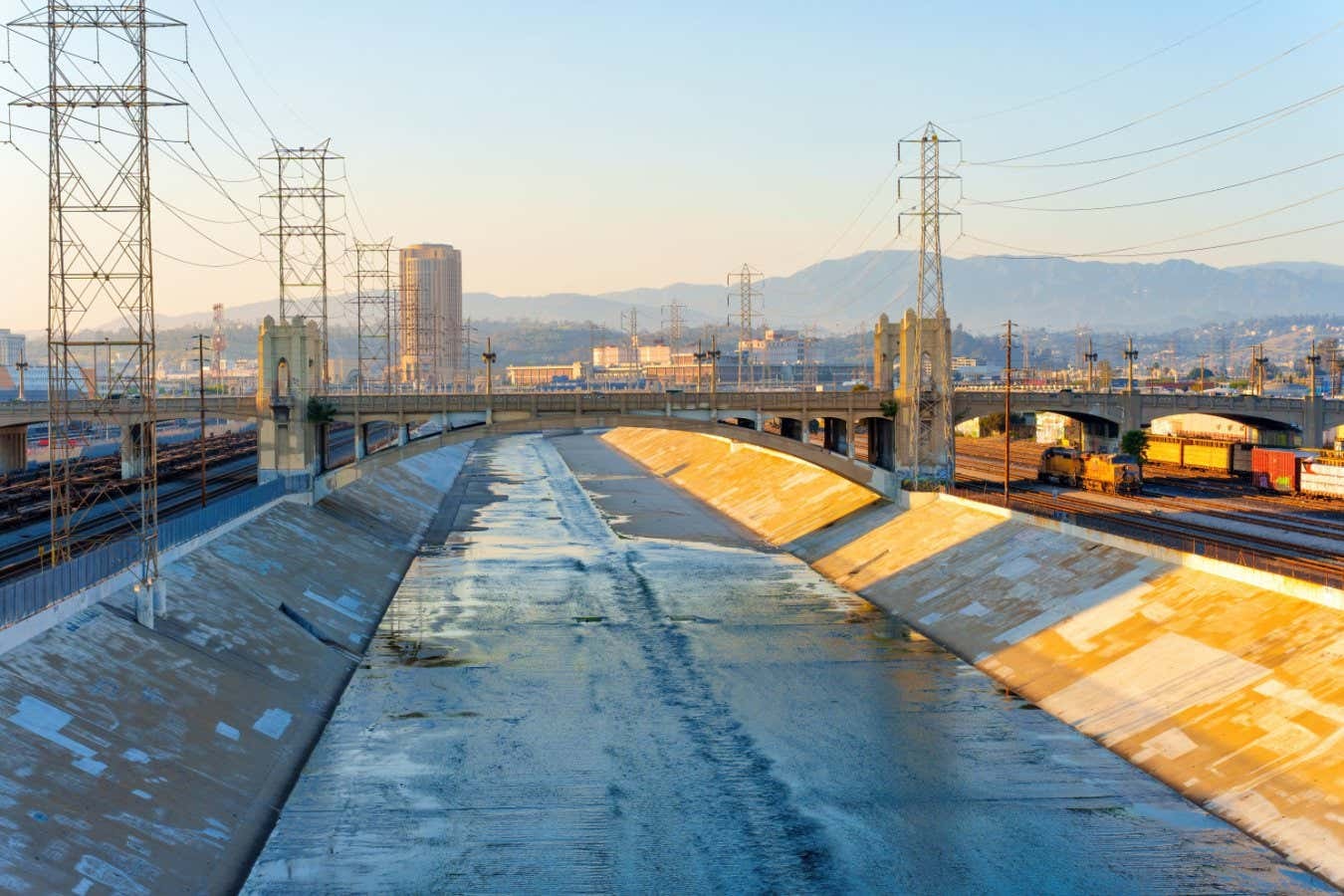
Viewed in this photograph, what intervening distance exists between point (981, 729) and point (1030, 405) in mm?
62866

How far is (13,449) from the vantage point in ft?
388

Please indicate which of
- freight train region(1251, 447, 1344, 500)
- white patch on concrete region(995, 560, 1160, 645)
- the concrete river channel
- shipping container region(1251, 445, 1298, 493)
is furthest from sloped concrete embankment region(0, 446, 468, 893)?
shipping container region(1251, 445, 1298, 493)

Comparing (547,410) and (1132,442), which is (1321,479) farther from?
(547,410)

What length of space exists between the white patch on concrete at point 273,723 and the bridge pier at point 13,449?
83799mm

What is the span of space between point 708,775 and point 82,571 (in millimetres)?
22768

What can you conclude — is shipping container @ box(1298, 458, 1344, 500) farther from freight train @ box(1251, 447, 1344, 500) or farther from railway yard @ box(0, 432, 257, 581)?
railway yard @ box(0, 432, 257, 581)

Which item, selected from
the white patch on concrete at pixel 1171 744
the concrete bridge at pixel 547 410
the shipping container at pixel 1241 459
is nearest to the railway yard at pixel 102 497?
the concrete bridge at pixel 547 410

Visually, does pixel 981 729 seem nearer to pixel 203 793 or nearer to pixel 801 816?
pixel 801 816

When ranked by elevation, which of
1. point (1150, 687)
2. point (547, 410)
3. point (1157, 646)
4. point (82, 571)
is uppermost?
point (547, 410)

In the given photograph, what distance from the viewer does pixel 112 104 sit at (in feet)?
144

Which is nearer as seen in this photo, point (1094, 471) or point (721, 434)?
point (721, 434)

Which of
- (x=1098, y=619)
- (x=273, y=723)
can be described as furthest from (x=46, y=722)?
(x=1098, y=619)

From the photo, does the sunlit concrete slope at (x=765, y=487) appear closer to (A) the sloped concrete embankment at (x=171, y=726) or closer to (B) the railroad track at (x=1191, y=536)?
(B) the railroad track at (x=1191, y=536)

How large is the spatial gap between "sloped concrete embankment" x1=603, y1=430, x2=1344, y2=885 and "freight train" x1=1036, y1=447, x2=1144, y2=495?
17.5m
